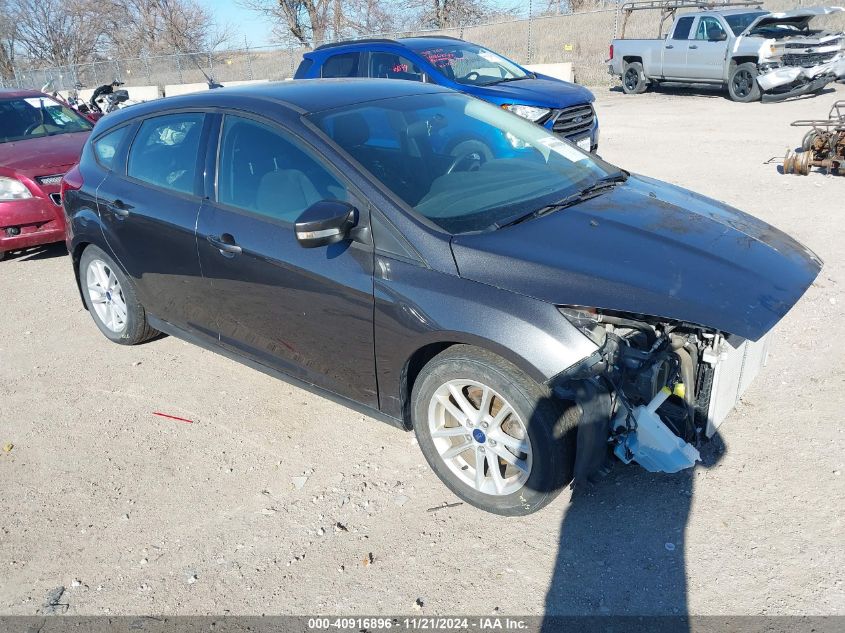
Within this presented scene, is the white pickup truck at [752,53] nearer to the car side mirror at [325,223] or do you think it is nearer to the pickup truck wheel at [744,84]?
the pickup truck wheel at [744,84]

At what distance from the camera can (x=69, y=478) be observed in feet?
12.5

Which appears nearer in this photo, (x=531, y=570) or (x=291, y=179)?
(x=531, y=570)

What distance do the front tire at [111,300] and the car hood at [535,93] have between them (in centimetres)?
540

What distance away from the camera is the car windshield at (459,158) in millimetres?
3373

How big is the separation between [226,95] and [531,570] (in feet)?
9.97

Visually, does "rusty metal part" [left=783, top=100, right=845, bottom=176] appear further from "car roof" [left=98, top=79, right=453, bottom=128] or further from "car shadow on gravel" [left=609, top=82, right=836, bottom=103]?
"car shadow on gravel" [left=609, top=82, right=836, bottom=103]

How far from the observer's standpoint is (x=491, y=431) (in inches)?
121

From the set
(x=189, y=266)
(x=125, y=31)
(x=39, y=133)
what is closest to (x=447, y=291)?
(x=189, y=266)

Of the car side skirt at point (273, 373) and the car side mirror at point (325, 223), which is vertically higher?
the car side mirror at point (325, 223)

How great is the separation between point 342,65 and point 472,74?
6.60ft

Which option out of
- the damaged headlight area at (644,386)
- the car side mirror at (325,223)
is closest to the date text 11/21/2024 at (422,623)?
the damaged headlight area at (644,386)

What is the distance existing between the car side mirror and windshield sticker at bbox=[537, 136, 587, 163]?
1479 millimetres

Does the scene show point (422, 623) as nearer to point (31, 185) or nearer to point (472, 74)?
point (31, 185)

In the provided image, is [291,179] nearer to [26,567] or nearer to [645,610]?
[26,567]
